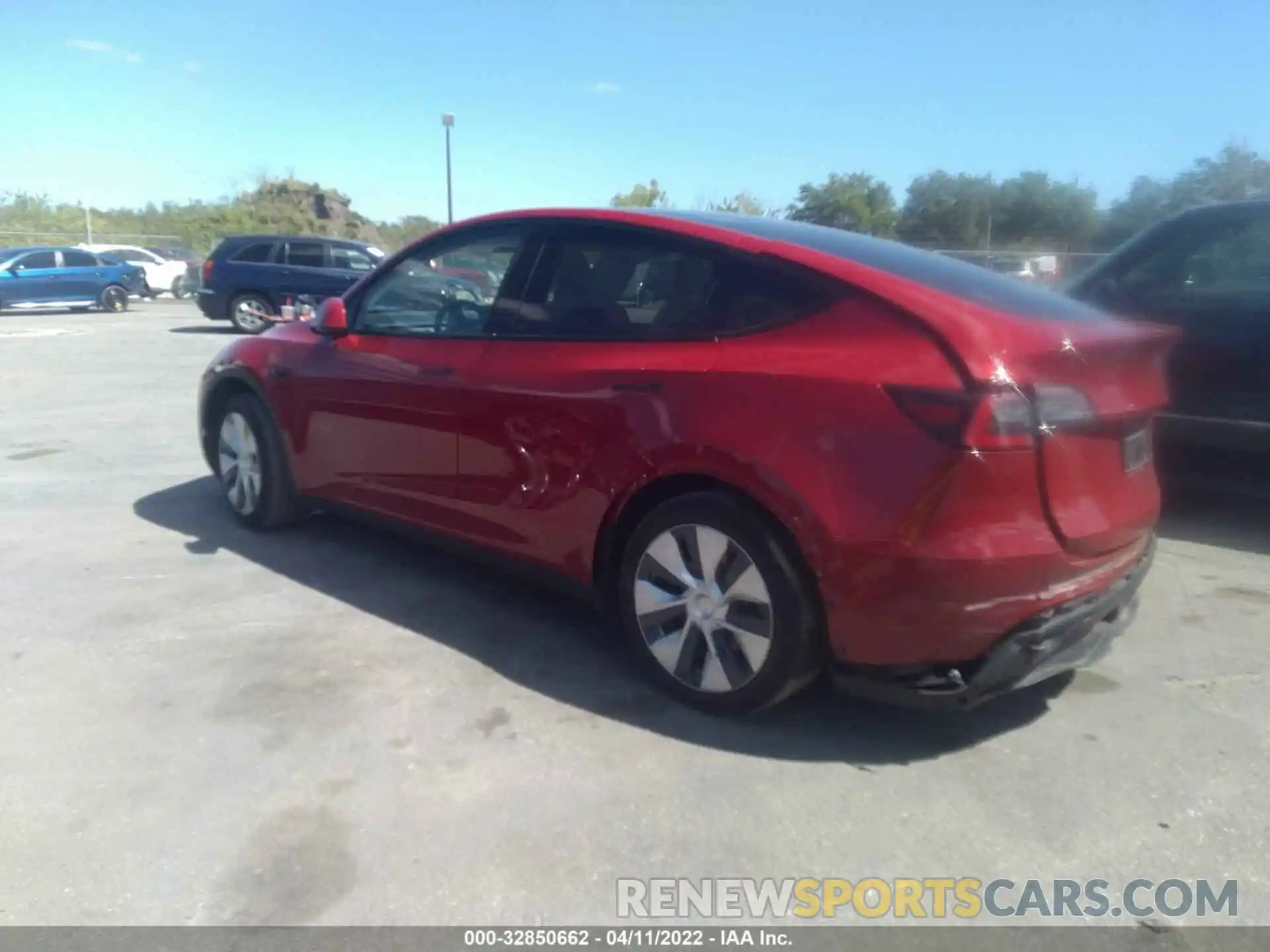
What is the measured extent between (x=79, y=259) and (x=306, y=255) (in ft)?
29.6

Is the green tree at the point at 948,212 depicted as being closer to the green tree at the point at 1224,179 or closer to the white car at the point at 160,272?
the green tree at the point at 1224,179

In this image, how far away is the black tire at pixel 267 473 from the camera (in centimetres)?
539

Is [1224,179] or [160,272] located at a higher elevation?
[1224,179]

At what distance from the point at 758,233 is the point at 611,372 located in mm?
700

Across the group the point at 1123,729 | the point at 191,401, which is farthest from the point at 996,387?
the point at 191,401

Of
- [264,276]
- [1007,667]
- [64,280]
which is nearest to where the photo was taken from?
[1007,667]

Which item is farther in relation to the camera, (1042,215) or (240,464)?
(1042,215)

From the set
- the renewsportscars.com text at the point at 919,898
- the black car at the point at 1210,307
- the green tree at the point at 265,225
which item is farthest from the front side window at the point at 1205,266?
the green tree at the point at 265,225

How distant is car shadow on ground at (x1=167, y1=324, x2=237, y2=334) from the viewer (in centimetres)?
1942

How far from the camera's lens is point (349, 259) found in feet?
64.3

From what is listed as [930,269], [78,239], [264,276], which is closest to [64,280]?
[264,276]

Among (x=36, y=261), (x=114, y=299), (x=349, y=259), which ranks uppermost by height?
(x=349, y=259)

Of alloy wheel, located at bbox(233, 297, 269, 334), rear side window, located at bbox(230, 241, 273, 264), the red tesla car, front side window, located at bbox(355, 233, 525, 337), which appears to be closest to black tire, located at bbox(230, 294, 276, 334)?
alloy wheel, located at bbox(233, 297, 269, 334)

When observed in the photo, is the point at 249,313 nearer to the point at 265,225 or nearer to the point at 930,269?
the point at 930,269
